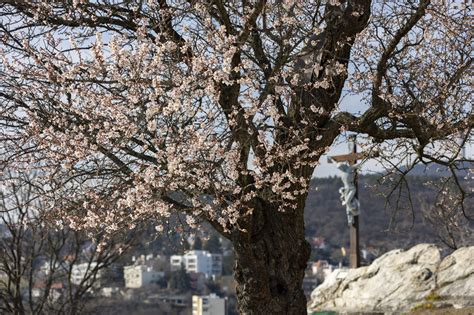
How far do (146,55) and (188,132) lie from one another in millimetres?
663

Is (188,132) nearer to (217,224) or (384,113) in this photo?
(217,224)

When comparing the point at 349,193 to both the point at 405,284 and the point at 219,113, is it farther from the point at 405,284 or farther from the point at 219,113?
the point at 219,113

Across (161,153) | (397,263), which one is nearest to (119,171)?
(161,153)

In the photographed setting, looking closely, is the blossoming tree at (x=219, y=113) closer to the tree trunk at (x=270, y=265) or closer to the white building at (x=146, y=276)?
the tree trunk at (x=270, y=265)

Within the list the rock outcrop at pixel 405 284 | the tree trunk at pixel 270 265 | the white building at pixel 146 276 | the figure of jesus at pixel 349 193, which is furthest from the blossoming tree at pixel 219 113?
the white building at pixel 146 276

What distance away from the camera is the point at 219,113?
5184 millimetres

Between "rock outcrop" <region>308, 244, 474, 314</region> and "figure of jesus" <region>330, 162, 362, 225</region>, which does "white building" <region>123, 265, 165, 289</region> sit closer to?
"figure of jesus" <region>330, 162, 362, 225</region>

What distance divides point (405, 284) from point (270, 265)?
5328 mm

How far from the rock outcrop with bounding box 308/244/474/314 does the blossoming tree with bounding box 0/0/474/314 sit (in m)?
3.76

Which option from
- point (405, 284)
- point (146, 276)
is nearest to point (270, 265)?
point (405, 284)

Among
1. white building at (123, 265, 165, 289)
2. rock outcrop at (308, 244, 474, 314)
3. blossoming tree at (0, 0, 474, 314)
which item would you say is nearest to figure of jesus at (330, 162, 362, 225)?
rock outcrop at (308, 244, 474, 314)

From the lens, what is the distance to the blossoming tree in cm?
484

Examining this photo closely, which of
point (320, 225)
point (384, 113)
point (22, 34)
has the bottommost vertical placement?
point (384, 113)

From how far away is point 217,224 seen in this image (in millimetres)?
5590
